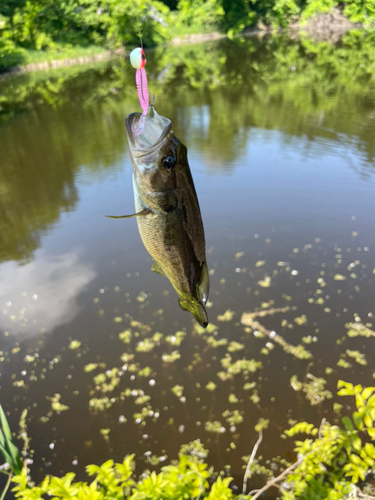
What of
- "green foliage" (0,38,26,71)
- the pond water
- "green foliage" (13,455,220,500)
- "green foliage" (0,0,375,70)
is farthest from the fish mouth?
"green foliage" (0,38,26,71)

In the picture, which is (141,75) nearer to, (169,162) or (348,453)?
(169,162)

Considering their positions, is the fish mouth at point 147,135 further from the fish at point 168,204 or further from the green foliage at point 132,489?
the green foliage at point 132,489

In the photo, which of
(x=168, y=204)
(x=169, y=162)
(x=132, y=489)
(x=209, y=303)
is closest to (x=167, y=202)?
(x=168, y=204)

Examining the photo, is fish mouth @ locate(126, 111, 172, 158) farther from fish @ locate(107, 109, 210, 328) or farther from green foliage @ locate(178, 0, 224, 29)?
green foliage @ locate(178, 0, 224, 29)

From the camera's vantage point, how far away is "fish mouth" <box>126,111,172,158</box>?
1.17 metres

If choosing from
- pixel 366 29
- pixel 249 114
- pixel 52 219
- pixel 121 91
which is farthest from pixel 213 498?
pixel 366 29

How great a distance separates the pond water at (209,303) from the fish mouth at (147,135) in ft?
9.99

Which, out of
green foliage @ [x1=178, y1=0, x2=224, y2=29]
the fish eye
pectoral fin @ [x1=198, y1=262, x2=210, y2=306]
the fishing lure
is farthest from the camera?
green foliage @ [x1=178, y1=0, x2=224, y2=29]

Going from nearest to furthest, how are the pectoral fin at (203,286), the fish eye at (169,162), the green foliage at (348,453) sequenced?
the fish eye at (169,162), the pectoral fin at (203,286), the green foliage at (348,453)

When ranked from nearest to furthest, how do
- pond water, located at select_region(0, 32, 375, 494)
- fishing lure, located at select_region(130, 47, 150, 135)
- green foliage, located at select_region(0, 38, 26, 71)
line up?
fishing lure, located at select_region(130, 47, 150, 135) < pond water, located at select_region(0, 32, 375, 494) < green foliage, located at select_region(0, 38, 26, 71)

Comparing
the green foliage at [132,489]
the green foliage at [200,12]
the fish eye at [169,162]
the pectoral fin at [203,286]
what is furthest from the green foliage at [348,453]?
the green foliage at [200,12]

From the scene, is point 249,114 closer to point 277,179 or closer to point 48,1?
point 277,179

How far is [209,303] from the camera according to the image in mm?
4797

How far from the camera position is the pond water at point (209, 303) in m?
3.55
